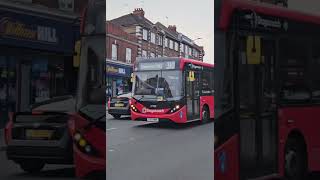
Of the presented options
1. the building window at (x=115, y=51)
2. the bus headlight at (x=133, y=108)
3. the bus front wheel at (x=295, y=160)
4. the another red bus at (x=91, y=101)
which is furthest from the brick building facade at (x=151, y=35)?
the bus front wheel at (x=295, y=160)

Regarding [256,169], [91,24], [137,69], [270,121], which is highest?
[91,24]

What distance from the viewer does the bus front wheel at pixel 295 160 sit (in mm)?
7770

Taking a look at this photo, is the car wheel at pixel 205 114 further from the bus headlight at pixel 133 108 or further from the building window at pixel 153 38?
the building window at pixel 153 38

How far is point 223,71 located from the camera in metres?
5.87

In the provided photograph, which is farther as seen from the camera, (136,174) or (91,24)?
(91,24)

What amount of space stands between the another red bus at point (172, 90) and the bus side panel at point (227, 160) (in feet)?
1.50

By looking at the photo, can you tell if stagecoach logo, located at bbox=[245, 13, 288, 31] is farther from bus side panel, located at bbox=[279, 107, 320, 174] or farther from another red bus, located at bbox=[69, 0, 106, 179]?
another red bus, located at bbox=[69, 0, 106, 179]

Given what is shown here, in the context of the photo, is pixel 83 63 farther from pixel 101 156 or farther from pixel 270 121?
pixel 270 121

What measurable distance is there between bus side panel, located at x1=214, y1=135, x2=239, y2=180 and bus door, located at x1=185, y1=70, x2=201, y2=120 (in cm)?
41

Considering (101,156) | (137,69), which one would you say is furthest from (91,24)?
(101,156)

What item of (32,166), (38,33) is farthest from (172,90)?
(32,166)

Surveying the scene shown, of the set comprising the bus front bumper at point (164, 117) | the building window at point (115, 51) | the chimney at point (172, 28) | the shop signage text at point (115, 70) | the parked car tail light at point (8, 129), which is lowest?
the parked car tail light at point (8, 129)

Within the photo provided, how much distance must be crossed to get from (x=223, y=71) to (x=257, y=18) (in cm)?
122

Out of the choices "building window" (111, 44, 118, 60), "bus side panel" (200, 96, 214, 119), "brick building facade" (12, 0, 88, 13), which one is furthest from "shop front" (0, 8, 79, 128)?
"bus side panel" (200, 96, 214, 119)
